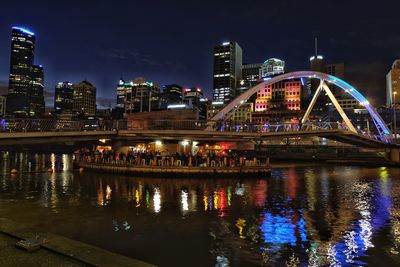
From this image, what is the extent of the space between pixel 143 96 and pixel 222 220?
138m

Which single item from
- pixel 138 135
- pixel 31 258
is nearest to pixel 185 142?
pixel 138 135

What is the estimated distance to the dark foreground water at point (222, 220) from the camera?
13750 millimetres

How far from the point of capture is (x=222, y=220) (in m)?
20.0

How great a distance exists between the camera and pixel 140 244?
14867 millimetres

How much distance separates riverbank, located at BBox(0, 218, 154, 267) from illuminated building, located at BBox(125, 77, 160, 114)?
12708cm

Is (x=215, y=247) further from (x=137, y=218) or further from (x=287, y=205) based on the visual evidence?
(x=287, y=205)

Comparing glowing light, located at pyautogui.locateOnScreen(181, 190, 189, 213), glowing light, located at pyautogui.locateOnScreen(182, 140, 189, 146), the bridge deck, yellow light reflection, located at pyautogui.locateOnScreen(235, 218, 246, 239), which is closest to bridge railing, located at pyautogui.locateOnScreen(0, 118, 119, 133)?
the bridge deck

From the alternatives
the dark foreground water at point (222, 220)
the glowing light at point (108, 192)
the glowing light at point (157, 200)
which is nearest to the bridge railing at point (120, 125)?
the dark foreground water at point (222, 220)

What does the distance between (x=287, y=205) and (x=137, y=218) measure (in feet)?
39.1

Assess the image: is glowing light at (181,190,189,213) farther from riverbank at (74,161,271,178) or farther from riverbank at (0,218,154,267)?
riverbank at (0,218,154,267)

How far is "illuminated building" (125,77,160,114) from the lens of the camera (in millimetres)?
146750

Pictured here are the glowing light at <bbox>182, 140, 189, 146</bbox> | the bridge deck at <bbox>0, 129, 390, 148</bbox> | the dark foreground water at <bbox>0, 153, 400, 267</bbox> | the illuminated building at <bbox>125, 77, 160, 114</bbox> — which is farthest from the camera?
the illuminated building at <bbox>125, 77, 160, 114</bbox>

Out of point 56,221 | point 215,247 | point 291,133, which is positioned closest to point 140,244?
point 215,247

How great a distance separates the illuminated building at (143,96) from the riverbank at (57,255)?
12708 centimetres
